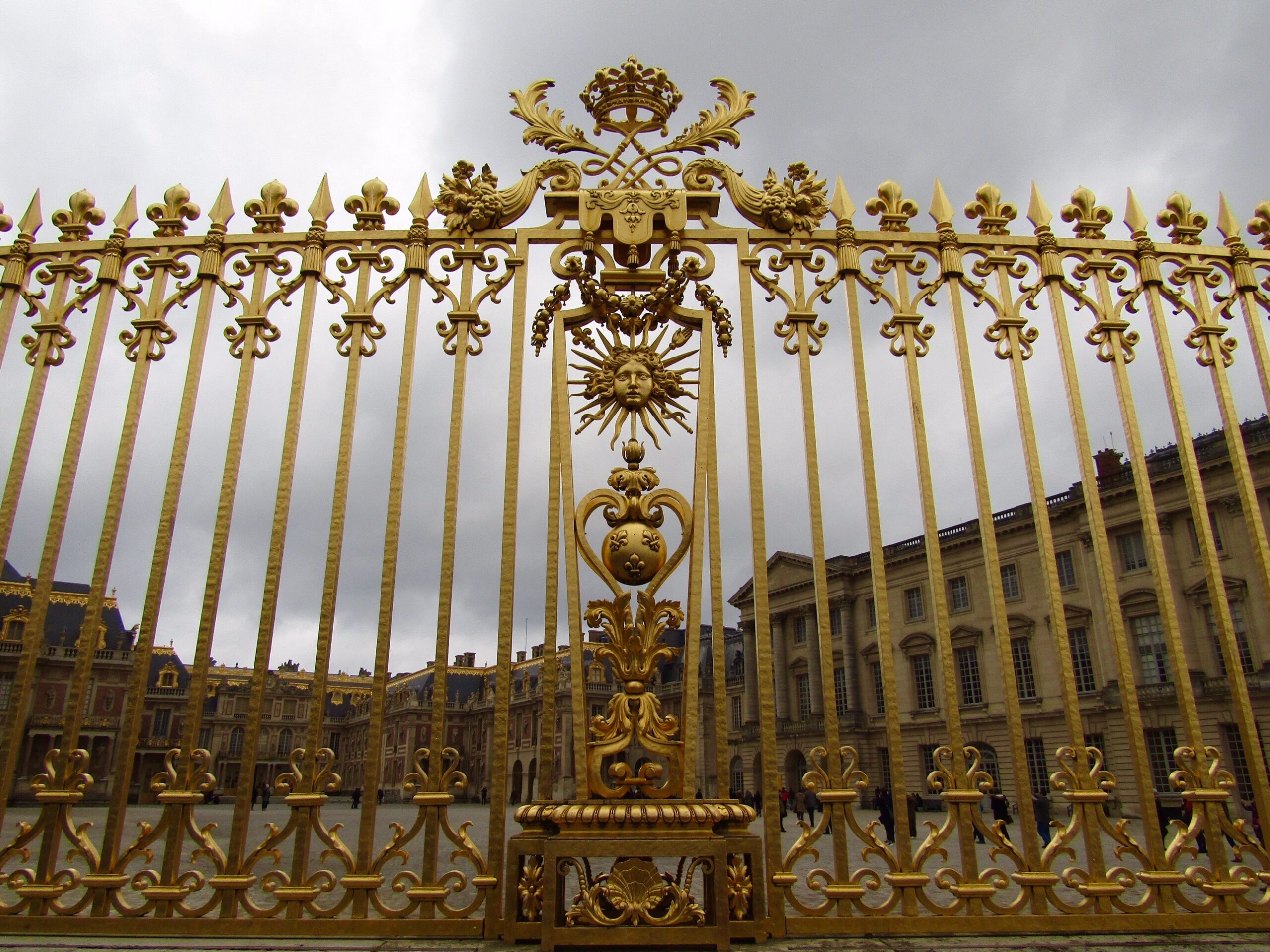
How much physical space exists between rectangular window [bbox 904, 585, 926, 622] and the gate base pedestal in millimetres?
27646

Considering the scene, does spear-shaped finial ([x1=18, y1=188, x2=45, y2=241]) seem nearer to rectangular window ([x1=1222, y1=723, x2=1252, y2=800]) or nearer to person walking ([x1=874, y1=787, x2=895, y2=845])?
person walking ([x1=874, y1=787, x2=895, y2=845])

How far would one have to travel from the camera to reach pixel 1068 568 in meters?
26.8

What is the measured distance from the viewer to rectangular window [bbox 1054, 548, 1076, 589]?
1040 inches

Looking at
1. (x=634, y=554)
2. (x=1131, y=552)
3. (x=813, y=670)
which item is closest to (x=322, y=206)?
(x=634, y=554)

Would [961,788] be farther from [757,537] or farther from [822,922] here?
[757,537]

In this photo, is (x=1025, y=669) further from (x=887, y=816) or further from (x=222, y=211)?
(x=222, y=211)

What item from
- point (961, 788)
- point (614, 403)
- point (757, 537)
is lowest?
point (961, 788)

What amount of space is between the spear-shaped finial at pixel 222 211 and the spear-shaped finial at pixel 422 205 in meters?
1.14

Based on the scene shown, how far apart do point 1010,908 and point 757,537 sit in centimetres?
216

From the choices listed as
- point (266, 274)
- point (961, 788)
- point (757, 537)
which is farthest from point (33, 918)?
point (961, 788)

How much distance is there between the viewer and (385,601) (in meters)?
4.55

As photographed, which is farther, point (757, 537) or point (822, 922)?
point (757, 537)

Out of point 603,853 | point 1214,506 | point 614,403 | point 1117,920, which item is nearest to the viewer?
point 603,853

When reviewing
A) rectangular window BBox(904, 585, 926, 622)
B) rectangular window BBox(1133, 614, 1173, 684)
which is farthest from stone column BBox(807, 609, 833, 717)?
rectangular window BBox(1133, 614, 1173, 684)
